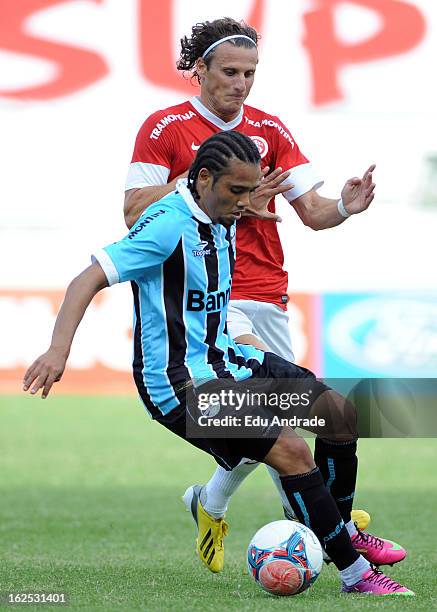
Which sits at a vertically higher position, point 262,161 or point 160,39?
point 160,39

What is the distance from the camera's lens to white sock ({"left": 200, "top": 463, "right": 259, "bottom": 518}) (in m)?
6.18

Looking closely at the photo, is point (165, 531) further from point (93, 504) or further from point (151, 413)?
point (151, 413)

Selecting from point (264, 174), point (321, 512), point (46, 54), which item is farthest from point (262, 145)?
point (46, 54)

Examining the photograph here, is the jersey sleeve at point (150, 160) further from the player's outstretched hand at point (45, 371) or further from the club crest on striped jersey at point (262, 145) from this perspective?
the player's outstretched hand at point (45, 371)

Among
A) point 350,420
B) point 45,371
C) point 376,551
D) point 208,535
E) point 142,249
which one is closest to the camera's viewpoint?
point 45,371

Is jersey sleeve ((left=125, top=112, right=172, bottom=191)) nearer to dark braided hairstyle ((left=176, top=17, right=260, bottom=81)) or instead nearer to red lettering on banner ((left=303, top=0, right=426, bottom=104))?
dark braided hairstyle ((left=176, top=17, right=260, bottom=81))

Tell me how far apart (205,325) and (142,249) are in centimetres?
44

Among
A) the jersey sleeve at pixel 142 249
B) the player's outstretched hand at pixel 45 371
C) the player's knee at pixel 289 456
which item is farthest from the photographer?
the player's knee at pixel 289 456

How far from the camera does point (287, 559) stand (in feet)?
16.4

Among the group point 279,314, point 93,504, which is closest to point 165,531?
point 93,504

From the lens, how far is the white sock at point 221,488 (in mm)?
6184

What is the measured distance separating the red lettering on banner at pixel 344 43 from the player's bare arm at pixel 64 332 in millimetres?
19967

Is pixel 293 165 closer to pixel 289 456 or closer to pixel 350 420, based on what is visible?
pixel 350 420

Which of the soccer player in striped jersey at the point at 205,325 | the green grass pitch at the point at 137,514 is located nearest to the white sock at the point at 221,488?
the green grass pitch at the point at 137,514
